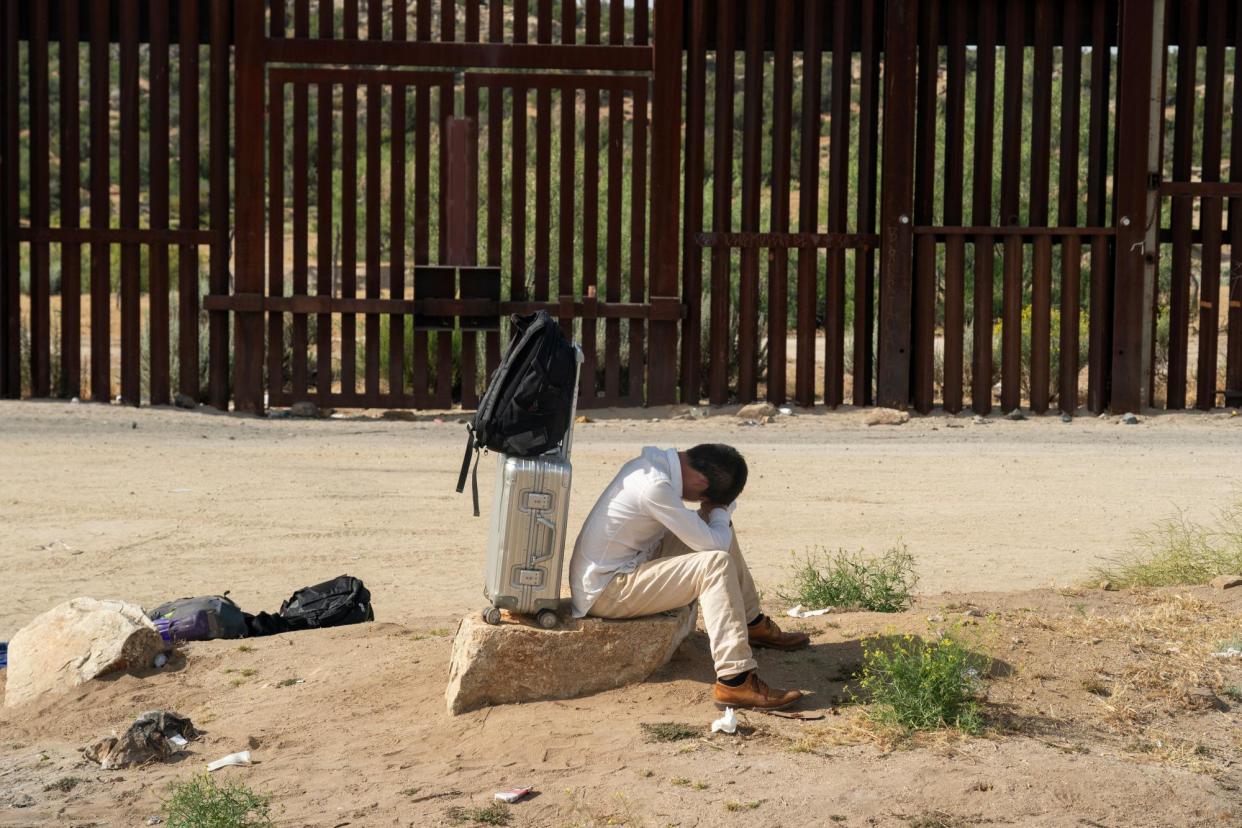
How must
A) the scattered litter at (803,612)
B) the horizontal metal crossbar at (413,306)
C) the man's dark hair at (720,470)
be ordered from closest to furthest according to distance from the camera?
the man's dark hair at (720,470) < the scattered litter at (803,612) < the horizontal metal crossbar at (413,306)

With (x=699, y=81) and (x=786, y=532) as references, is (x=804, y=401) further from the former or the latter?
(x=786, y=532)

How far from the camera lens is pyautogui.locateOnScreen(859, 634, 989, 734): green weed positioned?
5602 mm

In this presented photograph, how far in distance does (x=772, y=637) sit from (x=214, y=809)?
8.33ft

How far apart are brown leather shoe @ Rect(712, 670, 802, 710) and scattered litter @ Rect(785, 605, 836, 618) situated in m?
1.52

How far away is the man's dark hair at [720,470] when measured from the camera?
610cm

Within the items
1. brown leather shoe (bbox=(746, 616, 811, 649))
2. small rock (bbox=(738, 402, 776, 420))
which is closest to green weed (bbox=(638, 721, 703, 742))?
brown leather shoe (bbox=(746, 616, 811, 649))

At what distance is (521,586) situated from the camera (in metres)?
6.04

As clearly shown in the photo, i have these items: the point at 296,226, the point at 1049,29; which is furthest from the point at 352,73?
the point at 1049,29

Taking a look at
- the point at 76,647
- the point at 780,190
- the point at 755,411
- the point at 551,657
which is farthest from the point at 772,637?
the point at 780,190

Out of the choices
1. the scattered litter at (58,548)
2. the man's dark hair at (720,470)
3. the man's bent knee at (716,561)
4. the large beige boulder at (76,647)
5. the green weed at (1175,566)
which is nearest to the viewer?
the man's bent knee at (716,561)

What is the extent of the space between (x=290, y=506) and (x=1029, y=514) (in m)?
4.78

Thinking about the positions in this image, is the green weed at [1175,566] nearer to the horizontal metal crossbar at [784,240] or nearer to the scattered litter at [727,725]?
the scattered litter at [727,725]

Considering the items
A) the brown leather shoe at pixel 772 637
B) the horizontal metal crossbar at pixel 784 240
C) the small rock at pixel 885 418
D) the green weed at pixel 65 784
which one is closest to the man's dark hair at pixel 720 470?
the brown leather shoe at pixel 772 637

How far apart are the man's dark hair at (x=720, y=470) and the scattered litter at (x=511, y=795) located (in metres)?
1.42
